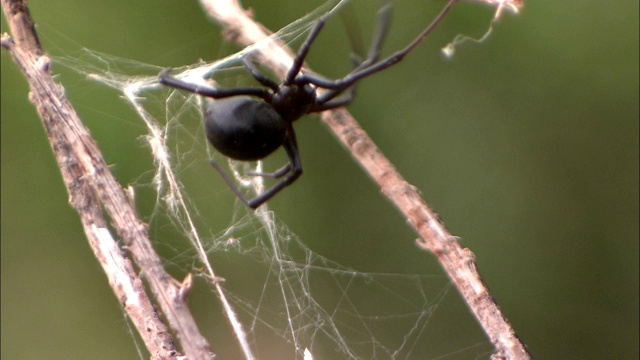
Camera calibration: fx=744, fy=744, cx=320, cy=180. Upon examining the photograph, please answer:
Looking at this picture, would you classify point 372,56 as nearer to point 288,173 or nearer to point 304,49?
point 304,49

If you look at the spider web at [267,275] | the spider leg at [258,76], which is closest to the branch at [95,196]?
the spider leg at [258,76]

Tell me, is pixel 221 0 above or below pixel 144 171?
below

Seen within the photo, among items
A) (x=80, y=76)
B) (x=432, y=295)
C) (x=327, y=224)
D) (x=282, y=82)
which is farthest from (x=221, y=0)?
(x=432, y=295)

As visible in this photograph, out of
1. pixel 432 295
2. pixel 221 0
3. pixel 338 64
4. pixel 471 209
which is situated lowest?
pixel 432 295

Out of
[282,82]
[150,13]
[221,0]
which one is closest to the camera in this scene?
[221,0]

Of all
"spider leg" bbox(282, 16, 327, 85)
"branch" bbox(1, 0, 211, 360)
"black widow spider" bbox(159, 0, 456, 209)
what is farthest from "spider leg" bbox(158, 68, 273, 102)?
"branch" bbox(1, 0, 211, 360)

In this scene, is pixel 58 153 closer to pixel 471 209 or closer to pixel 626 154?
pixel 471 209

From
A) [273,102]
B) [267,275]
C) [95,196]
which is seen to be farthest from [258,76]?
[95,196]

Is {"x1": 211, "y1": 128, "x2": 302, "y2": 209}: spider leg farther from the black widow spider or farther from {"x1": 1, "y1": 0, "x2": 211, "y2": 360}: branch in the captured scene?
{"x1": 1, "y1": 0, "x2": 211, "y2": 360}: branch
